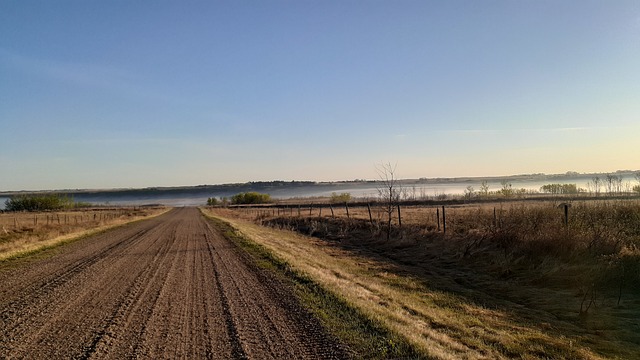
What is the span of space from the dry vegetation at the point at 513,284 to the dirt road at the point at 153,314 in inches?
67.1

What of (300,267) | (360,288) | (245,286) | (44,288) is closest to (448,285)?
(360,288)

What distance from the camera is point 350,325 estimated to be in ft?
24.4

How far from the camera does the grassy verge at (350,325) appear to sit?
6148 mm

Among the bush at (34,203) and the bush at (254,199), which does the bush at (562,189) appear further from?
the bush at (34,203)

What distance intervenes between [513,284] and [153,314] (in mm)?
10426

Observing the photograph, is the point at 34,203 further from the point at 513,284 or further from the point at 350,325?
the point at 350,325

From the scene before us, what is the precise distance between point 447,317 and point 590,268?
232 inches

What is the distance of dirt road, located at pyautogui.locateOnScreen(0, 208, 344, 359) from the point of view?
6344 mm

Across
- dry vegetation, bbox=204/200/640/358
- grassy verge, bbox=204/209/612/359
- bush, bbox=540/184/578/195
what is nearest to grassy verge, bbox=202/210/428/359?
grassy verge, bbox=204/209/612/359

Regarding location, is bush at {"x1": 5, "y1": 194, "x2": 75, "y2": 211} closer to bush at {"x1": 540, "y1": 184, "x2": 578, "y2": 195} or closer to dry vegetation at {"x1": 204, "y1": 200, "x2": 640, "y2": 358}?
dry vegetation at {"x1": 204, "y1": 200, "x2": 640, "y2": 358}

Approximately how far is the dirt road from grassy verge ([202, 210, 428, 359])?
0.29m

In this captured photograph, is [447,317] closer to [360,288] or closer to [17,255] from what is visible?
[360,288]

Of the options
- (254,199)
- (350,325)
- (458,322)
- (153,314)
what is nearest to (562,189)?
(254,199)

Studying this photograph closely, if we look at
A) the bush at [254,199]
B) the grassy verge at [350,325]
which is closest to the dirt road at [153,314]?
the grassy verge at [350,325]
